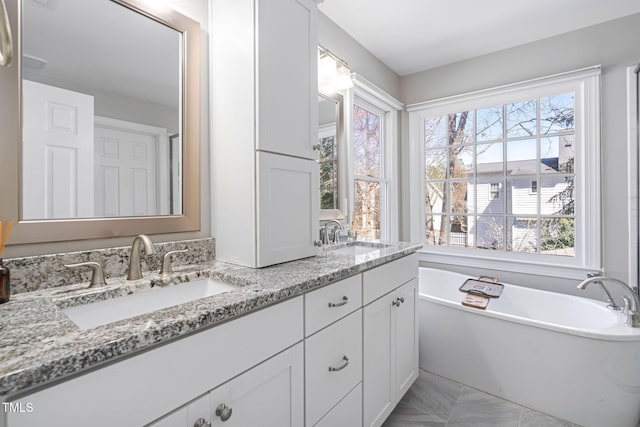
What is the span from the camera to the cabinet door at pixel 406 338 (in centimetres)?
172

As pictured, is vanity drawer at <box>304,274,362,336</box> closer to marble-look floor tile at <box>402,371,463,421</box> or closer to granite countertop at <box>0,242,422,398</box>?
granite countertop at <box>0,242,422,398</box>

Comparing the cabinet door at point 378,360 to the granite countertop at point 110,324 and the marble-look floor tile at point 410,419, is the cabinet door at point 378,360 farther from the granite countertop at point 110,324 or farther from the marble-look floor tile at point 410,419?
the granite countertop at point 110,324

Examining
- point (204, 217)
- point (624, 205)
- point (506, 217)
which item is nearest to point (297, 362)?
point (204, 217)

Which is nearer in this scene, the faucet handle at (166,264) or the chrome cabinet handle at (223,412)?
the chrome cabinet handle at (223,412)

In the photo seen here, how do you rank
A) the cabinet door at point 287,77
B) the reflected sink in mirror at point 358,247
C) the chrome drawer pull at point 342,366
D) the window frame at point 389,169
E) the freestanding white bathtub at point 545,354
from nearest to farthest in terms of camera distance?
the chrome drawer pull at point 342,366
the cabinet door at point 287,77
the freestanding white bathtub at point 545,354
the reflected sink in mirror at point 358,247
the window frame at point 389,169

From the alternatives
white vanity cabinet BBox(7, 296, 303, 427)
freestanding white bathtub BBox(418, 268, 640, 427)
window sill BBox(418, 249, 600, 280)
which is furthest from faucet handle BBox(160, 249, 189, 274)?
window sill BBox(418, 249, 600, 280)

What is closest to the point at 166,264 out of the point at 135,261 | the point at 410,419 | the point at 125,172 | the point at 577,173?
the point at 135,261

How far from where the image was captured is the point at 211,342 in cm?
79

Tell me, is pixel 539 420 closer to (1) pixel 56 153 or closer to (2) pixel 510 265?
(2) pixel 510 265

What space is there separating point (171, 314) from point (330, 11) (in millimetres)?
2251

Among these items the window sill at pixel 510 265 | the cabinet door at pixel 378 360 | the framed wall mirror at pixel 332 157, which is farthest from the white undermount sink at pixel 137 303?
the window sill at pixel 510 265

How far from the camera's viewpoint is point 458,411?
1810 mm

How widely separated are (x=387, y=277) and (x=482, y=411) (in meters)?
1.05

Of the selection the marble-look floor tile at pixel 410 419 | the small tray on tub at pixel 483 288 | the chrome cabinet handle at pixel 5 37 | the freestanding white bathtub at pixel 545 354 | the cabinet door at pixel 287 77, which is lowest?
the marble-look floor tile at pixel 410 419
